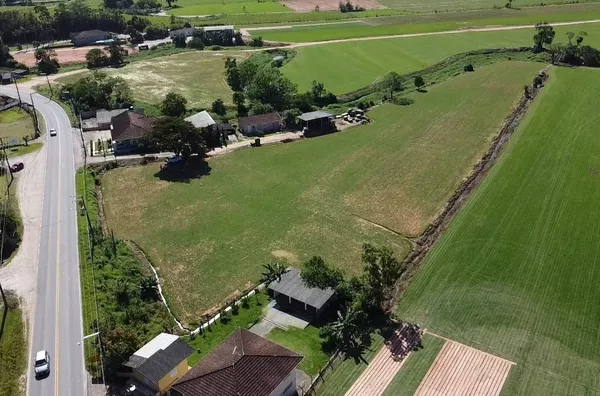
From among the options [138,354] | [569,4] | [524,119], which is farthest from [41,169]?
[569,4]

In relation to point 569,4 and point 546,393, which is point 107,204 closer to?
point 546,393

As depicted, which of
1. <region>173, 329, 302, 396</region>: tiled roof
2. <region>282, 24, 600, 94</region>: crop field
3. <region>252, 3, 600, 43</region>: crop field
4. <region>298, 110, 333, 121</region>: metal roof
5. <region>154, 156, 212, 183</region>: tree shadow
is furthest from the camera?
<region>252, 3, 600, 43</region>: crop field

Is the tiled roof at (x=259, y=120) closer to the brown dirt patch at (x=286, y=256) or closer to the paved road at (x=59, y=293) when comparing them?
the paved road at (x=59, y=293)

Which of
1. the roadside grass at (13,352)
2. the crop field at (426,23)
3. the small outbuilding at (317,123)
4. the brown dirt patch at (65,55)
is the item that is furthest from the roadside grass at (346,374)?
the brown dirt patch at (65,55)

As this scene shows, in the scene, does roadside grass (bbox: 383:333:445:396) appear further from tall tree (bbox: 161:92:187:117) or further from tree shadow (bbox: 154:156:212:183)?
tall tree (bbox: 161:92:187:117)

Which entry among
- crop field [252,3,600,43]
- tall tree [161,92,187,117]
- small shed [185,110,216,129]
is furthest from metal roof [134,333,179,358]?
crop field [252,3,600,43]
